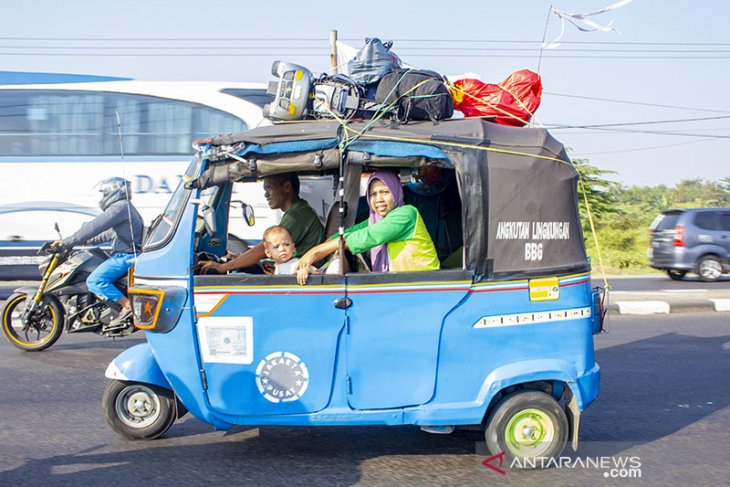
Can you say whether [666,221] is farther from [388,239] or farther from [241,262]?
[388,239]

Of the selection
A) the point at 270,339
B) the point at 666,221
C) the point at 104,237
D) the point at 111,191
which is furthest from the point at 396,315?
the point at 666,221

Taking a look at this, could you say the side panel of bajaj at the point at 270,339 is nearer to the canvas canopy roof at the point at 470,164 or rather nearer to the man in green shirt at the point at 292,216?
the canvas canopy roof at the point at 470,164

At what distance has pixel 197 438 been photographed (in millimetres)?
5156

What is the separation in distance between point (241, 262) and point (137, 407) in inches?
45.4

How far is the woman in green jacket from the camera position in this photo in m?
4.49

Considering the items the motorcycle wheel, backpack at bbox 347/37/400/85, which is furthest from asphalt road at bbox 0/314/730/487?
backpack at bbox 347/37/400/85

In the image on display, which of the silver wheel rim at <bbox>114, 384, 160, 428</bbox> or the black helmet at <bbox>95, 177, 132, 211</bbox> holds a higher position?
the black helmet at <bbox>95, 177, 132, 211</bbox>

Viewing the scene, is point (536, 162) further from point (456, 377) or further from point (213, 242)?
point (213, 242)

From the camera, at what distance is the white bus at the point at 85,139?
14.0m

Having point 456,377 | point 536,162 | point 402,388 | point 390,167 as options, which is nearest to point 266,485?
point 402,388

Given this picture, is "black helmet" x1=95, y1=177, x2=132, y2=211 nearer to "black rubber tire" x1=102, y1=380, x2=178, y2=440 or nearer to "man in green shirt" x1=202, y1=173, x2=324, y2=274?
"man in green shirt" x1=202, y1=173, x2=324, y2=274

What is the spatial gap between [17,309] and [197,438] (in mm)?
4155

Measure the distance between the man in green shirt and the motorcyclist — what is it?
8.27ft

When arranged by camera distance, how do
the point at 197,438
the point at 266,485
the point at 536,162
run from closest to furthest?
the point at 266,485, the point at 536,162, the point at 197,438
